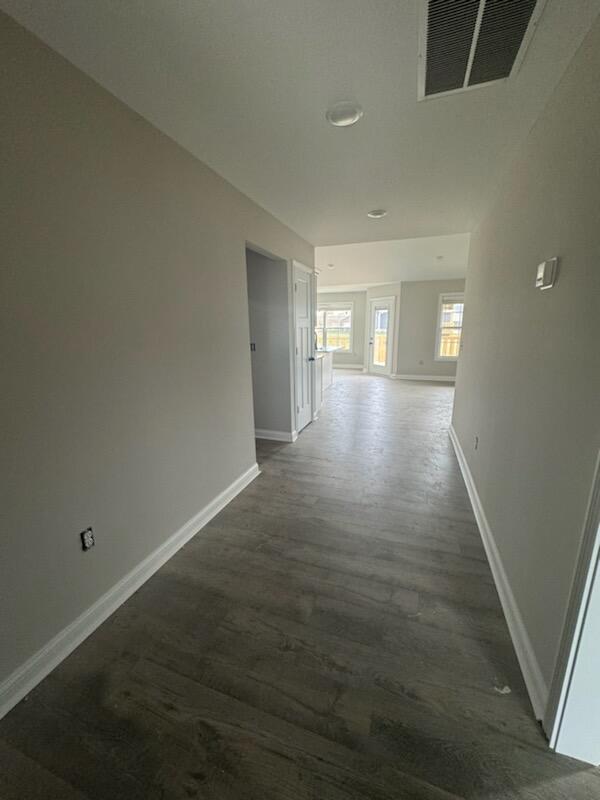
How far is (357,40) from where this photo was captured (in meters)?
1.18

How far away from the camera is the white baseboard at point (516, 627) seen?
1.16 metres

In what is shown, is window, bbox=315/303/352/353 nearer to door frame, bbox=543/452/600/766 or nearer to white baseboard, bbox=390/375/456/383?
white baseboard, bbox=390/375/456/383

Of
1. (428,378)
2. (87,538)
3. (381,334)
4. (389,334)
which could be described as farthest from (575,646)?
(381,334)

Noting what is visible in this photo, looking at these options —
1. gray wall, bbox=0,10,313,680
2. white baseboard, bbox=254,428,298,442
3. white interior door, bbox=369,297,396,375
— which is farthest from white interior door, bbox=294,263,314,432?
white interior door, bbox=369,297,396,375

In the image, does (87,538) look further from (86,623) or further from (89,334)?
(89,334)

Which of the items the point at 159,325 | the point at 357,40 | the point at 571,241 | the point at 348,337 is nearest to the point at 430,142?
the point at 357,40

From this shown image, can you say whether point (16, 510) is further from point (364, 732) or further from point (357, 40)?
point (357, 40)

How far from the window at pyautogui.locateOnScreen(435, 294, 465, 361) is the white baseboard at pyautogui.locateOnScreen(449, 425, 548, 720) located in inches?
245

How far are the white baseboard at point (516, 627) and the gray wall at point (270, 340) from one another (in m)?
2.32

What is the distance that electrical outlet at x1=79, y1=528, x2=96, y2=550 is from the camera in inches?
57.0

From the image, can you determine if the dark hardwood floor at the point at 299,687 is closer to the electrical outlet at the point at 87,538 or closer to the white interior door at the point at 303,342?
the electrical outlet at the point at 87,538

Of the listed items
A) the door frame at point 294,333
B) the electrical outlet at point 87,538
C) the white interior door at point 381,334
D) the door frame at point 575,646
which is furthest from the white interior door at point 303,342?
the white interior door at point 381,334

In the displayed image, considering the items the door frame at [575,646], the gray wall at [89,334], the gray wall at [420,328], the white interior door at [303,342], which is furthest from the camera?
the gray wall at [420,328]

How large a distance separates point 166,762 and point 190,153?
9.17 ft
